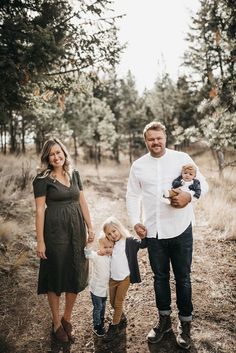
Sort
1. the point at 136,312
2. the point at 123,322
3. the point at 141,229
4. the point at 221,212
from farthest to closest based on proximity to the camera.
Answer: the point at 221,212
the point at 136,312
the point at 123,322
the point at 141,229

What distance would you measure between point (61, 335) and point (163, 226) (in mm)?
1830

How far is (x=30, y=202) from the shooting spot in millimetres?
9922

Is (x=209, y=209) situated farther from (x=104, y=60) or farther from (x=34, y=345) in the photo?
(x=34, y=345)

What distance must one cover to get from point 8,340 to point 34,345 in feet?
1.13

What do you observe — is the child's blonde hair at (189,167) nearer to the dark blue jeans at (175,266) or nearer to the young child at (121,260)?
the dark blue jeans at (175,266)

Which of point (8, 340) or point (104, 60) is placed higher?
point (104, 60)

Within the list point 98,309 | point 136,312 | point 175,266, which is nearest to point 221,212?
point 136,312

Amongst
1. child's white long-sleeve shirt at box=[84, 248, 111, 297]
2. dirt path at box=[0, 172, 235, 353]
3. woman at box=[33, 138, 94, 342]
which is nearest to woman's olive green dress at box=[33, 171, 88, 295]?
woman at box=[33, 138, 94, 342]

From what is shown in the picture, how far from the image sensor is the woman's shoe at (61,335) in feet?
12.5

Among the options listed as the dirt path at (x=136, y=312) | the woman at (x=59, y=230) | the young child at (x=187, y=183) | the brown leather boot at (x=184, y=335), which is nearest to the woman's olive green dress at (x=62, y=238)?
the woman at (x=59, y=230)

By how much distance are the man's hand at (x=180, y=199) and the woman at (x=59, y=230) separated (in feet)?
3.98

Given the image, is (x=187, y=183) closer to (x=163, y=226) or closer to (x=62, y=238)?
(x=163, y=226)

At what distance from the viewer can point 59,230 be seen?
372 cm

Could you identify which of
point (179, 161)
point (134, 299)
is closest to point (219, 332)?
point (134, 299)
